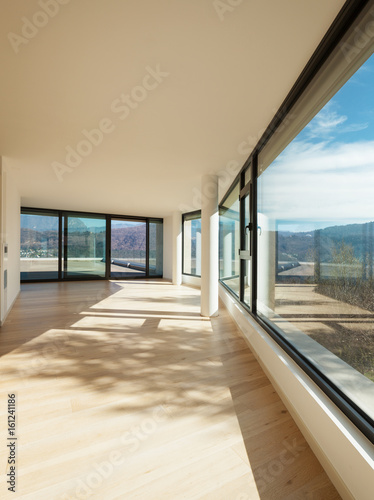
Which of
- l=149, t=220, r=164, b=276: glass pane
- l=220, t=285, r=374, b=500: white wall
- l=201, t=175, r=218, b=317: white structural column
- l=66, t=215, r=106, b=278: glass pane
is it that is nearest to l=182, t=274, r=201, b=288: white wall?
l=149, t=220, r=164, b=276: glass pane

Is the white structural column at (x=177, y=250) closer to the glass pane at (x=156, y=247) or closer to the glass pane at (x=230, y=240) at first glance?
the glass pane at (x=156, y=247)

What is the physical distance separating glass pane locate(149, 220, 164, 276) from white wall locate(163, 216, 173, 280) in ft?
0.66

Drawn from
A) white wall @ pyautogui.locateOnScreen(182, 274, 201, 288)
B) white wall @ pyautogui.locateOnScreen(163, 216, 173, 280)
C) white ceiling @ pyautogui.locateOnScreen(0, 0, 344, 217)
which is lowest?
white wall @ pyautogui.locateOnScreen(182, 274, 201, 288)

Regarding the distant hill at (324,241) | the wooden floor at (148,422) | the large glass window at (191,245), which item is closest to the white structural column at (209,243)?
the wooden floor at (148,422)

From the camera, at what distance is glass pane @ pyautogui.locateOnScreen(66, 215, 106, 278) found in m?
9.48

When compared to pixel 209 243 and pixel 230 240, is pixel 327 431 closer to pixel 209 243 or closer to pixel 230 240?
pixel 209 243

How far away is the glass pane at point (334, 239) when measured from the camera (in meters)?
1.34

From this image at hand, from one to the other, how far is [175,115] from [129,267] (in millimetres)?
8543

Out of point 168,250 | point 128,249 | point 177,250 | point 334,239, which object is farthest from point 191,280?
point 334,239

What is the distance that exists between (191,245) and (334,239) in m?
7.77

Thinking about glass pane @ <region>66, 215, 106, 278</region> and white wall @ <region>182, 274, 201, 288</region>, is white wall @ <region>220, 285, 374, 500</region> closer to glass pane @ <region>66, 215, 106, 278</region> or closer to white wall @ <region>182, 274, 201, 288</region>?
white wall @ <region>182, 274, 201, 288</region>

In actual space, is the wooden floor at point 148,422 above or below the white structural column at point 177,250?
below

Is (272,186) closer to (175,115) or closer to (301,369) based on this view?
(175,115)

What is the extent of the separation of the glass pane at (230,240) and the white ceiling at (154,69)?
1.58 metres
